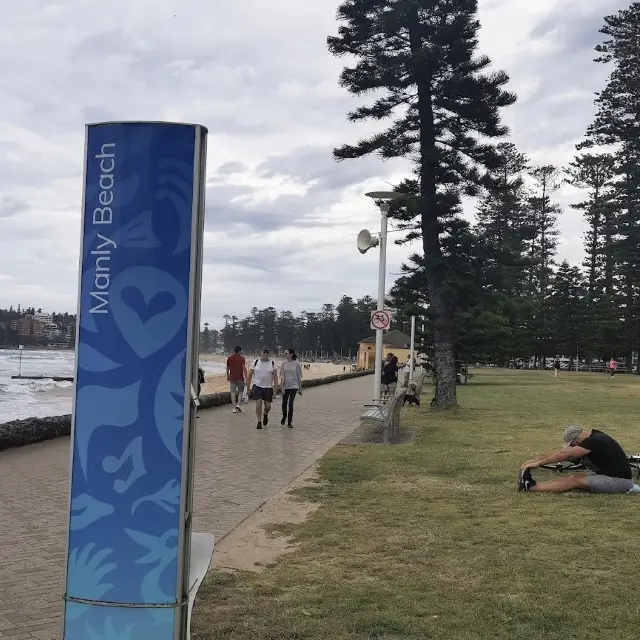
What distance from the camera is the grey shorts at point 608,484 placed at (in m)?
6.96

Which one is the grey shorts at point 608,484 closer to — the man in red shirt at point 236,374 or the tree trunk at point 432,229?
the tree trunk at point 432,229

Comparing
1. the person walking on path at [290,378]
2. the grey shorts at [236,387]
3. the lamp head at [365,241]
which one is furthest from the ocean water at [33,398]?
the lamp head at [365,241]

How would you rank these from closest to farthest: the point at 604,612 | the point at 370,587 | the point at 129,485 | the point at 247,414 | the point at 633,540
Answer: the point at 129,485 < the point at 604,612 < the point at 370,587 < the point at 633,540 < the point at 247,414

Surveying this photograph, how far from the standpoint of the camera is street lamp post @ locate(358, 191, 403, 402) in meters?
15.1

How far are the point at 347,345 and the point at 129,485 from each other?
136 metres

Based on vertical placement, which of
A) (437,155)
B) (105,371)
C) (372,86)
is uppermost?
(372,86)

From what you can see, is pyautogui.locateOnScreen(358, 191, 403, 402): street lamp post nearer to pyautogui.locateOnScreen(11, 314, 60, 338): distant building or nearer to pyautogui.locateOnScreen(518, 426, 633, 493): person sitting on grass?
pyautogui.locateOnScreen(518, 426, 633, 493): person sitting on grass

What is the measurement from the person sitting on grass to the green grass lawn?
18cm

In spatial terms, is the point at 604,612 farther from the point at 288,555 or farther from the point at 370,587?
the point at 288,555

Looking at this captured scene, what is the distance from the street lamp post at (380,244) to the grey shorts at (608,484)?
7934 mm

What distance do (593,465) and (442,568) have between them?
3.19 metres

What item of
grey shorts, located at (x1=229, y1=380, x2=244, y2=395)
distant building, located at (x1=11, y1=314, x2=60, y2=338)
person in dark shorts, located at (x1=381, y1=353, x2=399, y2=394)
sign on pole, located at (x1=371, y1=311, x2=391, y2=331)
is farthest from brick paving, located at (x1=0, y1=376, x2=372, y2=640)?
distant building, located at (x1=11, y1=314, x2=60, y2=338)

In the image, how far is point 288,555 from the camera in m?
5.04

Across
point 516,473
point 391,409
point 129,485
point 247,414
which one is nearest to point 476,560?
point 129,485
